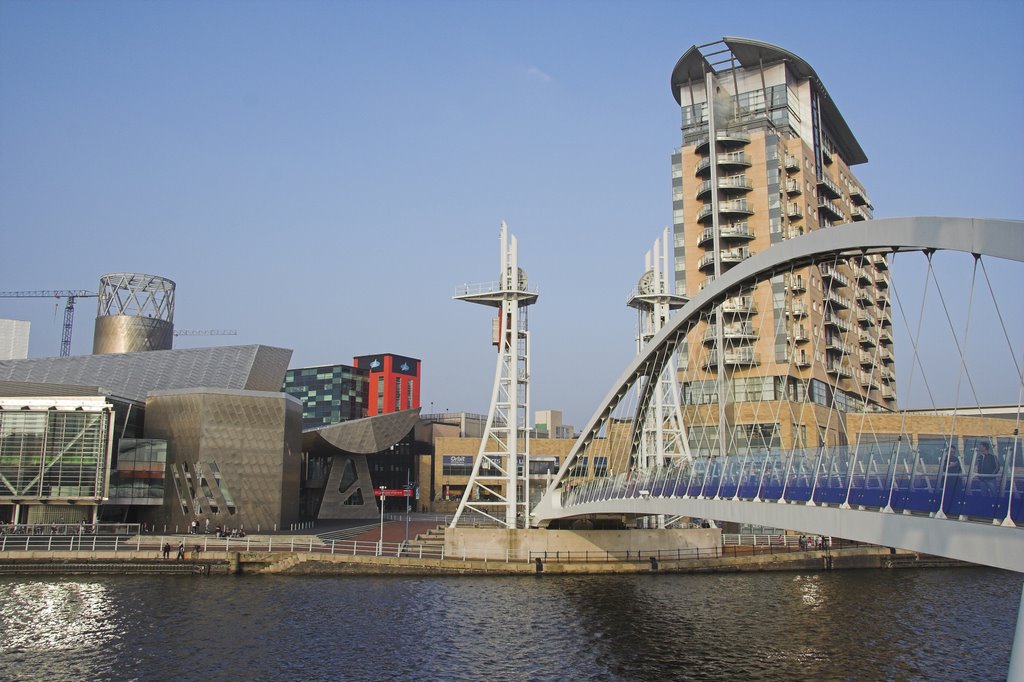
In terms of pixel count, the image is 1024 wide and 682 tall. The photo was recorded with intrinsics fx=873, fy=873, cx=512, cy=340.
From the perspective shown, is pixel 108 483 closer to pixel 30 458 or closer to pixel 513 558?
pixel 30 458

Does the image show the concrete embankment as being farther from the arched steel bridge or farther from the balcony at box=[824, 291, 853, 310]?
the balcony at box=[824, 291, 853, 310]

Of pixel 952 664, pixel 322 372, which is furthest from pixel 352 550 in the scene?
pixel 322 372

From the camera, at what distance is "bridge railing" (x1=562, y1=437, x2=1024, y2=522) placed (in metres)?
14.2

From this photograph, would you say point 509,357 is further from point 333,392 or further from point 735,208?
point 333,392

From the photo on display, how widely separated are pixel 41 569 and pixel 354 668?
929 inches

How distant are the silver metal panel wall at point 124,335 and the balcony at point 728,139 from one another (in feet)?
170

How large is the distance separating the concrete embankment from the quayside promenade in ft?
0.16

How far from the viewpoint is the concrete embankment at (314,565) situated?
41562 millimetres

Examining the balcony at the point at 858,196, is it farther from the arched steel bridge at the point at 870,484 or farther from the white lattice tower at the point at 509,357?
the arched steel bridge at the point at 870,484

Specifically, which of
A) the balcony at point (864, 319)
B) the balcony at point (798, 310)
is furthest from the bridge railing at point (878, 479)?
the balcony at point (864, 319)

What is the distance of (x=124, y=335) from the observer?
79.2 metres

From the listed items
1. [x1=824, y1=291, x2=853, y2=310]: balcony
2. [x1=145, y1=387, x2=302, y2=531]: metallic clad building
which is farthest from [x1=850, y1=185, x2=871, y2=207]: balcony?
[x1=145, y1=387, x2=302, y2=531]: metallic clad building

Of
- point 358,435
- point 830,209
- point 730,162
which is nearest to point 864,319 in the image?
point 830,209

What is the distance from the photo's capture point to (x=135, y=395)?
6719 centimetres
